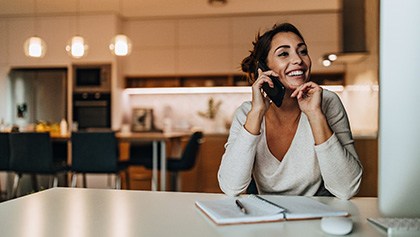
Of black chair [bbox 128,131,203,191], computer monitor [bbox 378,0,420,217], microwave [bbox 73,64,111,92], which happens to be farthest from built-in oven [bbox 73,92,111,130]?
computer monitor [bbox 378,0,420,217]

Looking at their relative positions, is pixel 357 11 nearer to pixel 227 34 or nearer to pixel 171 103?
pixel 227 34

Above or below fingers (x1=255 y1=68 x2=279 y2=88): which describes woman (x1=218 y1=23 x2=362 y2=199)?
below

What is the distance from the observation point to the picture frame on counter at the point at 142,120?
20.0ft

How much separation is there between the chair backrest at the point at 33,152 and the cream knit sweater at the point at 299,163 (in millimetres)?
2710

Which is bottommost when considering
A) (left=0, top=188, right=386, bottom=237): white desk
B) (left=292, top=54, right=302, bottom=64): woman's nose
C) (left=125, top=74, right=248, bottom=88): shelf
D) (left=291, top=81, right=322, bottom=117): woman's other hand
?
(left=0, top=188, right=386, bottom=237): white desk

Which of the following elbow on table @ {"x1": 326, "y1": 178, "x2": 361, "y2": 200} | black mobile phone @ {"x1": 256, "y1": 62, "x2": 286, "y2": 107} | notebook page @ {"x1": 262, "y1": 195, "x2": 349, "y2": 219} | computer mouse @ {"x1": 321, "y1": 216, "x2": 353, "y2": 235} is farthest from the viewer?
black mobile phone @ {"x1": 256, "y1": 62, "x2": 286, "y2": 107}

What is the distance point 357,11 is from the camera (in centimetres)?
372

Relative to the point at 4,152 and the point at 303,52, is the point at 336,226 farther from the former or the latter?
the point at 4,152

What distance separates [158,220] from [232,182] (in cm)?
42

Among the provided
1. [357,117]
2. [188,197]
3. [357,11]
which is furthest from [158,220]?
[357,117]

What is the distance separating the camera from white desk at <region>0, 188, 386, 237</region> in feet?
2.40

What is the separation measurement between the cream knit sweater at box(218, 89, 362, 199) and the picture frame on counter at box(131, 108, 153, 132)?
471 cm

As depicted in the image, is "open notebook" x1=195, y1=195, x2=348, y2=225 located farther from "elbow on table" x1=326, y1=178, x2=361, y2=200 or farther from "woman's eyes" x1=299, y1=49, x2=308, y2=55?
"woman's eyes" x1=299, y1=49, x2=308, y2=55

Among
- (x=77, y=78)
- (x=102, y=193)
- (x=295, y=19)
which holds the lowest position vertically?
(x=102, y=193)
